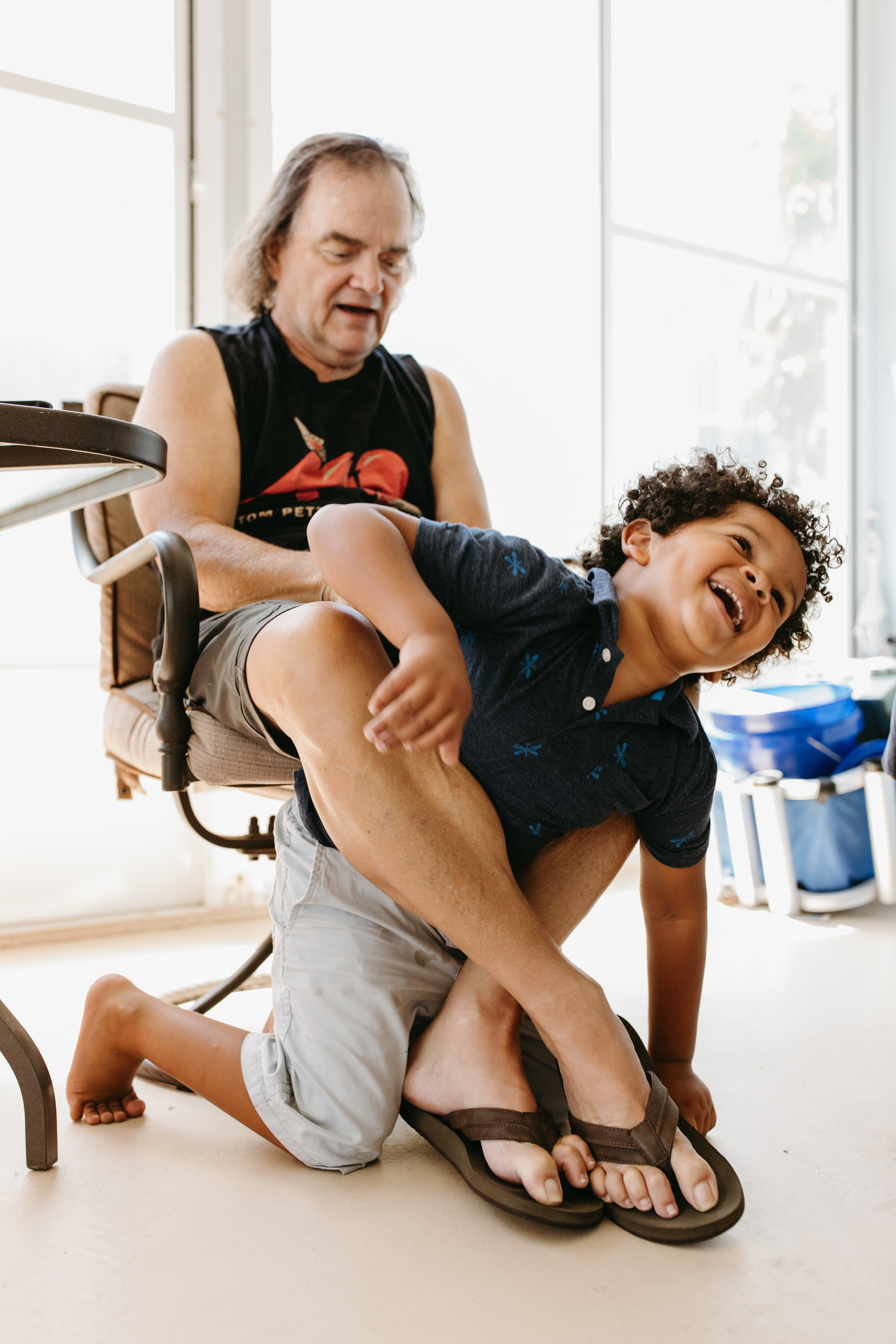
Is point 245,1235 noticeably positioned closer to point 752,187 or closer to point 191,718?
point 191,718

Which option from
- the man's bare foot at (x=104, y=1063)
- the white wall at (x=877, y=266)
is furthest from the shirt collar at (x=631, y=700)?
the white wall at (x=877, y=266)

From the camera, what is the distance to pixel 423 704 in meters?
0.77

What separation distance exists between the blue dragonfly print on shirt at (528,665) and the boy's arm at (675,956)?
0.26 meters

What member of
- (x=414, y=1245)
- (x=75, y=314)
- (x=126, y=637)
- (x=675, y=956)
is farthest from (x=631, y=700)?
(x=75, y=314)

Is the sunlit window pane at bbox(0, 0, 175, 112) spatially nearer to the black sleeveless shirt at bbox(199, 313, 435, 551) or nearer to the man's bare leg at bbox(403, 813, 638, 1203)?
the black sleeveless shirt at bbox(199, 313, 435, 551)

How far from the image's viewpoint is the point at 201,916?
2172 millimetres

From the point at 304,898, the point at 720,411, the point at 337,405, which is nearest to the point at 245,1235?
the point at 304,898

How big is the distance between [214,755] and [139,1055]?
0.32 metres

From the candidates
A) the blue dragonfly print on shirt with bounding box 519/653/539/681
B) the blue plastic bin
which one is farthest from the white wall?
the blue dragonfly print on shirt with bounding box 519/653/539/681

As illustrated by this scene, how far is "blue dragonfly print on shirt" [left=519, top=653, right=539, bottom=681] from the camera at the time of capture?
38.8 inches

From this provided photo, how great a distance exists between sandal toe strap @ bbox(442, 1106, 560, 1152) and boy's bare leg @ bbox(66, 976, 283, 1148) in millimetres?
199

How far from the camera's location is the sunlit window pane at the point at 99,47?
200 cm

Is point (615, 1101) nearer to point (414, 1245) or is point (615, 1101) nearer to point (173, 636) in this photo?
point (414, 1245)

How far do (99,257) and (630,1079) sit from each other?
1.95 metres
